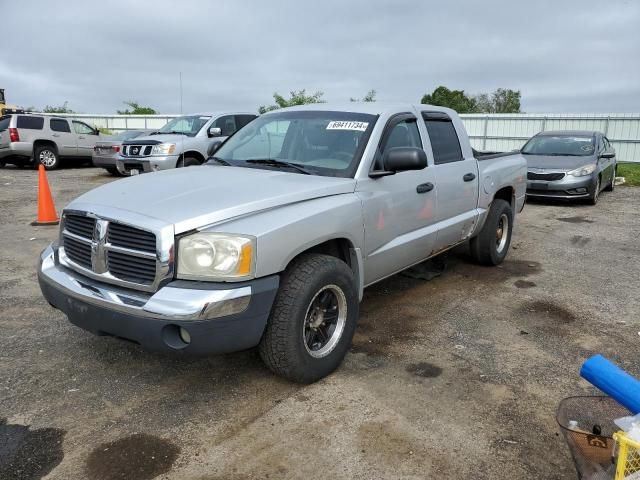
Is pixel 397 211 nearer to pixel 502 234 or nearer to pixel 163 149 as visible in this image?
pixel 502 234

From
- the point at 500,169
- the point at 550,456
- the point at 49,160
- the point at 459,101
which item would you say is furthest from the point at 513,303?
the point at 459,101

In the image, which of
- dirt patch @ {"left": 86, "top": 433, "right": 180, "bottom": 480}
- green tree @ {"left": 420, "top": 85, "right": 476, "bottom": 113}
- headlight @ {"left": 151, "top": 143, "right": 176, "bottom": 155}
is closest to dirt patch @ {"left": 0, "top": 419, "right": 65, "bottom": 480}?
dirt patch @ {"left": 86, "top": 433, "right": 180, "bottom": 480}

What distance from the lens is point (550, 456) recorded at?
2.73 m

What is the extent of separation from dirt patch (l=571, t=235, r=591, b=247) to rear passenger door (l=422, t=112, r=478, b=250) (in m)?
3.06

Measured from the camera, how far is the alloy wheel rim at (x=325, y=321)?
3.40 metres

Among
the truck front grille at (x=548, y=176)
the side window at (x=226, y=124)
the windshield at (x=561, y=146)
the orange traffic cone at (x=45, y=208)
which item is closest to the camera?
the orange traffic cone at (x=45, y=208)

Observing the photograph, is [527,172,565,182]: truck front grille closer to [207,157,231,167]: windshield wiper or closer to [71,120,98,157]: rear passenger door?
[207,157,231,167]: windshield wiper

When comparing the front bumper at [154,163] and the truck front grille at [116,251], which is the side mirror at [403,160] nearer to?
the truck front grille at [116,251]

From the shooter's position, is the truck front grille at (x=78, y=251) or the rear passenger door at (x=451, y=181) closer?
the truck front grille at (x=78, y=251)

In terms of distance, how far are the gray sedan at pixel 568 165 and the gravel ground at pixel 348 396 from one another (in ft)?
20.1

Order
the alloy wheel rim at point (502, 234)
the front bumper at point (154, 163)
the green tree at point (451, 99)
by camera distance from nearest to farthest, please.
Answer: the alloy wheel rim at point (502, 234)
the front bumper at point (154, 163)
the green tree at point (451, 99)

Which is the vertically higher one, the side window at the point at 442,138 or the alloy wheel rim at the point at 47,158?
the side window at the point at 442,138

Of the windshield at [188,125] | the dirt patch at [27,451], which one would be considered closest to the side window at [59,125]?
the windshield at [188,125]

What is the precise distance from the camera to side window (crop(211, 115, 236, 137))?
12.4 metres
